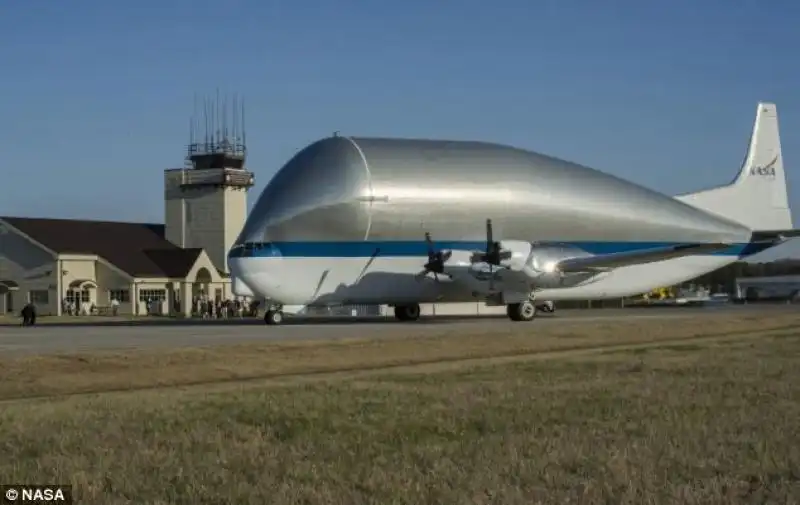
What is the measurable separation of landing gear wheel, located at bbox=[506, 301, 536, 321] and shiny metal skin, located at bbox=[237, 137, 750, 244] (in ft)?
13.6

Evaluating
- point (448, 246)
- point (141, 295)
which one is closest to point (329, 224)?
point (448, 246)

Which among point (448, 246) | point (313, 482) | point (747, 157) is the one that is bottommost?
point (313, 482)

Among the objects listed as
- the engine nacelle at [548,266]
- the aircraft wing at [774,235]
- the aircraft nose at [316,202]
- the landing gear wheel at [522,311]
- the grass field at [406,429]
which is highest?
the aircraft nose at [316,202]

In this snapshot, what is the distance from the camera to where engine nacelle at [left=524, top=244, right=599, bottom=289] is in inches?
1935

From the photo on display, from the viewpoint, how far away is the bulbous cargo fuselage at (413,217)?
→ 4872 centimetres

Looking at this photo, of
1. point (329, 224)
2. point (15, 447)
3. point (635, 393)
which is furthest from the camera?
point (329, 224)

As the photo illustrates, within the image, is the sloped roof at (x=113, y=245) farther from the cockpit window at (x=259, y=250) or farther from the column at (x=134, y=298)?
the cockpit window at (x=259, y=250)

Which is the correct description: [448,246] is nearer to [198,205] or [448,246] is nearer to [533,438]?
[533,438]

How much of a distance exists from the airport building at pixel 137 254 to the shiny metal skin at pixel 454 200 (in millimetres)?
32634

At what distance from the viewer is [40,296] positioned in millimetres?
77750

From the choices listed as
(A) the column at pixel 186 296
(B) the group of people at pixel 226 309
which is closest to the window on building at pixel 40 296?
(A) the column at pixel 186 296

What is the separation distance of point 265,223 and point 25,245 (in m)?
37.7

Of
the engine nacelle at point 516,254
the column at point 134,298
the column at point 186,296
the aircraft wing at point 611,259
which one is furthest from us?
the column at point 186,296

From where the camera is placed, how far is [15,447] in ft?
40.8
